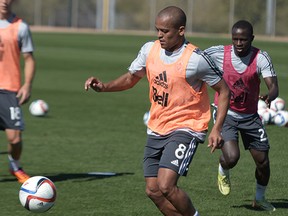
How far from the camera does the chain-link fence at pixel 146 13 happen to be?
59375mm

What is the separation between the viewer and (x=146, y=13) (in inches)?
2726

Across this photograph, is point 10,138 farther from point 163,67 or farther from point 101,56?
point 101,56

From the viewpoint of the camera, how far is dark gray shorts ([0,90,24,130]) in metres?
11.7

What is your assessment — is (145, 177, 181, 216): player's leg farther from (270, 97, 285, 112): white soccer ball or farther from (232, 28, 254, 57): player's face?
(270, 97, 285, 112): white soccer ball

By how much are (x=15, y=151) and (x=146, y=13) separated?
57.9 m

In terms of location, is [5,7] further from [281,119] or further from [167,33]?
[281,119]

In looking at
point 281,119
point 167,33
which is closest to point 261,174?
point 167,33

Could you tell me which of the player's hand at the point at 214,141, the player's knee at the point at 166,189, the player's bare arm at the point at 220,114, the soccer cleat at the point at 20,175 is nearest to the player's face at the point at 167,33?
the player's bare arm at the point at 220,114

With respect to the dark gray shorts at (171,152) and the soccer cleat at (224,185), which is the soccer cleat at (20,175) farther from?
the dark gray shorts at (171,152)

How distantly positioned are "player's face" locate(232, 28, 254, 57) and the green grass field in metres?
1.78

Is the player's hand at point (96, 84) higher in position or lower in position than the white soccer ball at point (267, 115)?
higher

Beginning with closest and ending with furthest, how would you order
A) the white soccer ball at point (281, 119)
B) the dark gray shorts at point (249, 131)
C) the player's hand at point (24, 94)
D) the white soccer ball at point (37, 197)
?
1. the white soccer ball at point (37, 197)
2. the dark gray shorts at point (249, 131)
3. the player's hand at point (24, 94)
4. the white soccer ball at point (281, 119)

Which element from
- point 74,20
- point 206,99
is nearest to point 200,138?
point 206,99

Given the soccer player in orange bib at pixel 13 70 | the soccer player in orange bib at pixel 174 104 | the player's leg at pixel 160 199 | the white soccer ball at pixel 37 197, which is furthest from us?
the soccer player in orange bib at pixel 13 70
